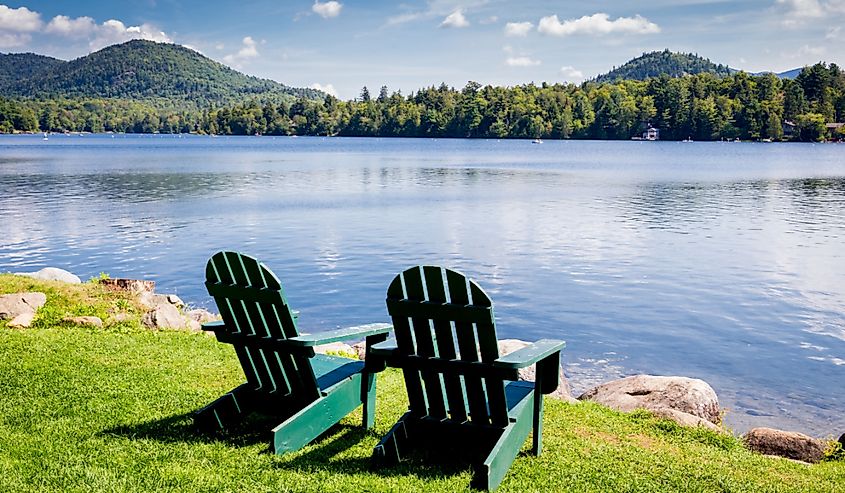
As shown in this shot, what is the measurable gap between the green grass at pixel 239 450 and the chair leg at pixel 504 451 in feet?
0.59

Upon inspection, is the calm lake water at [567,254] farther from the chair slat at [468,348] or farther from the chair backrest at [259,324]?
the chair backrest at [259,324]

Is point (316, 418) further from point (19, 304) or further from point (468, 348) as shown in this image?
point (19, 304)

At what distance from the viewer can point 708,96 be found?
166 meters

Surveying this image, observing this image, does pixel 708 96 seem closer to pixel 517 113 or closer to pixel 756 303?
pixel 517 113

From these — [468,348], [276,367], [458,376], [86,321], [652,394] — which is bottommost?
[652,394]

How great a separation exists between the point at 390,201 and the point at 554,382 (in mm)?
35767

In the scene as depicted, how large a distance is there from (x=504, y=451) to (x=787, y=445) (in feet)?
12.6

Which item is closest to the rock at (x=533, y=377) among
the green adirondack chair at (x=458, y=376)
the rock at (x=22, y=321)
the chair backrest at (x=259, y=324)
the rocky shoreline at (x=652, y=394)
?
the rocky shoreline at (x=652, y=394)

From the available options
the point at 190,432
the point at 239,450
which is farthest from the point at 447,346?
the point at 190,432

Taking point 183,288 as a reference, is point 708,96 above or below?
above

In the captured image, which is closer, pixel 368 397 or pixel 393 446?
pixel 393 446

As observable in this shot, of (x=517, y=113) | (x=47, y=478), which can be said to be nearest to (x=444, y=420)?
(x=47, y=478)

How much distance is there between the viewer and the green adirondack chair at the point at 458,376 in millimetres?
5230

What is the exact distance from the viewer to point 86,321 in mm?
10719
